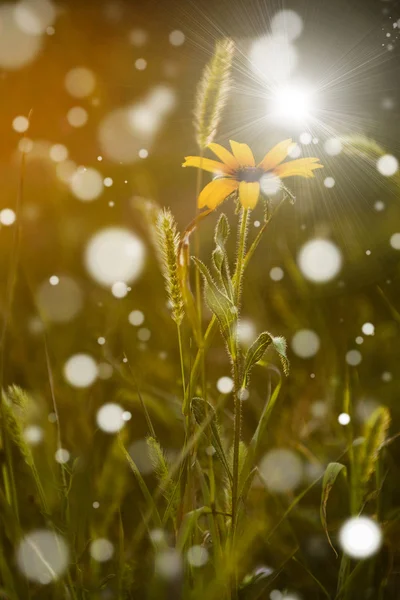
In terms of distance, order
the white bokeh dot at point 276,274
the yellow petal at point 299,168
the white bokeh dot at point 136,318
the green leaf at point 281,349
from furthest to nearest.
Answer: the white bokeh dot at point 276,274 < the white bokeh dot at point 136,318 < the yellow petal at point 299,168 < the green leaf at point 281,349

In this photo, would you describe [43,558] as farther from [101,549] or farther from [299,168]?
[299,168]

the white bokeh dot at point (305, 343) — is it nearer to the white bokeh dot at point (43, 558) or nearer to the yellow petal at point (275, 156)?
the yellow petal at point (275, 156)

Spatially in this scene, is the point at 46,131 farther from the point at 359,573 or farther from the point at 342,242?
the point at 359,573

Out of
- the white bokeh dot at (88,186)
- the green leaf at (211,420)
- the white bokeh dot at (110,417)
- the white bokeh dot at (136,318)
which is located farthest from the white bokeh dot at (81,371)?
the white bokeh dot at (88,186)

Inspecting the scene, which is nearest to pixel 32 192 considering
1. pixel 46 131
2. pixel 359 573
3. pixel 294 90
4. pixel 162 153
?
pixel 46 131

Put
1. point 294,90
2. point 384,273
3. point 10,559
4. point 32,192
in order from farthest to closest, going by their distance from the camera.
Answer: point 32,192, point 384,273, point 294,90, point 10,559

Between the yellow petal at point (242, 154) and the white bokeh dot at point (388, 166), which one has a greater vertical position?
the white bokeh dot at point (388, 166)

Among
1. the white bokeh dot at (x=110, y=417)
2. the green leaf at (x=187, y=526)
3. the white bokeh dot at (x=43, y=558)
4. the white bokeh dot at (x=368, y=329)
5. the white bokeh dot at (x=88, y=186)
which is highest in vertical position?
the white bokeh dot at (x=88, y=186)
